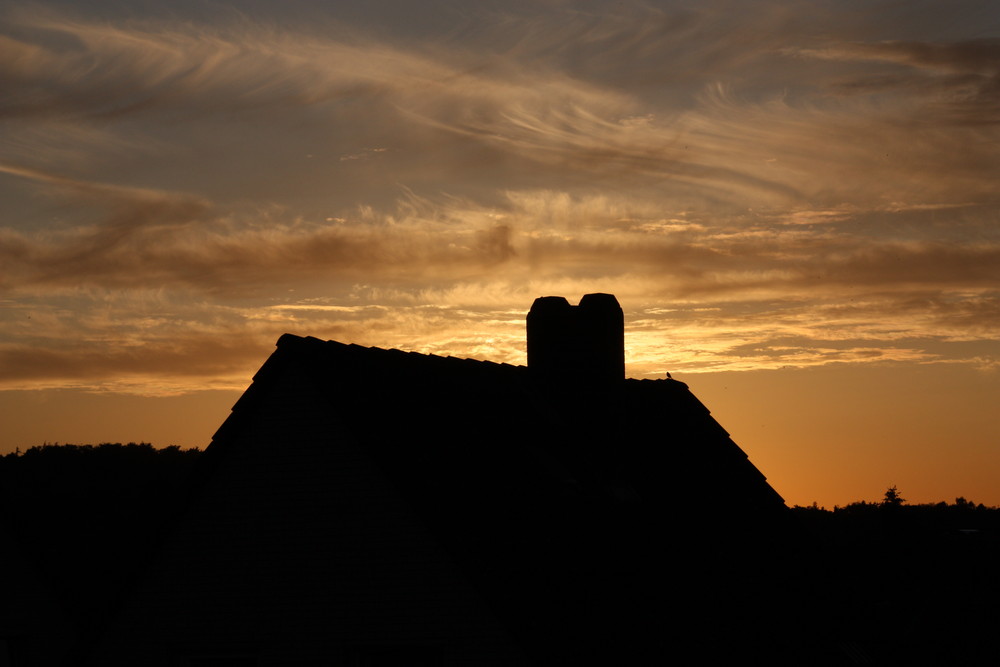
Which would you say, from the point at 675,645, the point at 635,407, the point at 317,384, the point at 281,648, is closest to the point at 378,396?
the point at 317,384

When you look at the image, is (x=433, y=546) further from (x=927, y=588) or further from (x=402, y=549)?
(x=927, y=588)

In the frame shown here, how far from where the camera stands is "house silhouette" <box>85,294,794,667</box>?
655 inches

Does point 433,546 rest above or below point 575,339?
below


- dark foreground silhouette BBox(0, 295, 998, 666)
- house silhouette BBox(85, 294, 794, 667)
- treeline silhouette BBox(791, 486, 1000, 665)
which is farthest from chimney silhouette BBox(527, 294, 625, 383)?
treeline silhouette BBox(791, 486, 1000, 665)

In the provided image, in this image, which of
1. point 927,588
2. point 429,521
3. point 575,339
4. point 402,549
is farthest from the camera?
point 927,588

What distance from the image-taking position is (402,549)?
17.0 meters

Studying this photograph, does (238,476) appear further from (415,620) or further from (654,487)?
(654,487)

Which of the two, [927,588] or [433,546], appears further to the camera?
[927,588]

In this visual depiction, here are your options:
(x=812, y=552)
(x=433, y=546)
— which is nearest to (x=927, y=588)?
(x=812, y=552)

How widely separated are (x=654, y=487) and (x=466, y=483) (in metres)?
5.62

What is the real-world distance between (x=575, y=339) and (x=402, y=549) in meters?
7.22

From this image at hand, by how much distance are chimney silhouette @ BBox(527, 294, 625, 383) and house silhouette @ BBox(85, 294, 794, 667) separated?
8.37 feet

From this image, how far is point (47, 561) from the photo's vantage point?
30281 millimetres

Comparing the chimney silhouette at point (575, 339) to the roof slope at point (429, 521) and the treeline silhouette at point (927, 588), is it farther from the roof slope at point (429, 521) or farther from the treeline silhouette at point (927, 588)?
the treeline silhouette at point (927, 588)
